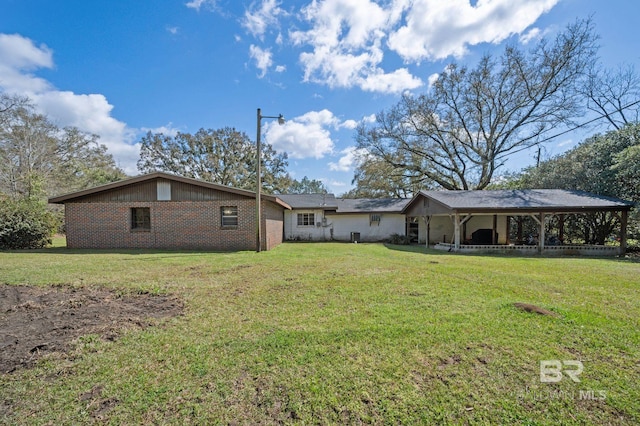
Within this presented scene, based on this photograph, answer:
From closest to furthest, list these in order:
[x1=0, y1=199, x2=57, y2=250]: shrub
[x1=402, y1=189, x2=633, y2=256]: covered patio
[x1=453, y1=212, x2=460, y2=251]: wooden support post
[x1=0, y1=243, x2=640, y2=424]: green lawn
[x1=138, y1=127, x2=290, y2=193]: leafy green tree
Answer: [x1=0, y1=243, x2=640, y2=424]: green lawn < [x1=402, y1=189, x2=633, y2=256]: covered patio < [x1=0, y1=199, x2=57, y2=250]: shrub < [x1=453, y1=212, x2=460, y2=251]: wooden support post < [x1=138, y1=127, x2=290, y2=193]: leafy green tree

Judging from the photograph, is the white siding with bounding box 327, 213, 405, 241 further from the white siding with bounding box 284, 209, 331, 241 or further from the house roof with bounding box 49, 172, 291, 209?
the house roof with bounding box 49, 172, 291, 209

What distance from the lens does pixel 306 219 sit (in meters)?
18.1

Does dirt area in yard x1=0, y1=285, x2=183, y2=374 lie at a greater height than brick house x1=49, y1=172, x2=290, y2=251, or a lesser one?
lesser

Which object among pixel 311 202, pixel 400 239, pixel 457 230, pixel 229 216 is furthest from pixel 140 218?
pixel 457 230

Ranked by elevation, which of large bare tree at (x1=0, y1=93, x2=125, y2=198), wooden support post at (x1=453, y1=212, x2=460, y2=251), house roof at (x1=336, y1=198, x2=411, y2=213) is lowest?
wooden support post at (x1=453, y1=212, x2=460, y2=251)

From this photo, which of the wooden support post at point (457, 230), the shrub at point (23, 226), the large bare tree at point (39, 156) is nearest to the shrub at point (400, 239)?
the wooden support post at point (457, 230)

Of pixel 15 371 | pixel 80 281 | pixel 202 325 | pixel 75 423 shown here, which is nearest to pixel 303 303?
pixel 202 325

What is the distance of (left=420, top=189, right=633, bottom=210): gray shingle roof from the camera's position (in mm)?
11508

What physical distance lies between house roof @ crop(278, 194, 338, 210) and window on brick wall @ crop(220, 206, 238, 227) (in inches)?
225

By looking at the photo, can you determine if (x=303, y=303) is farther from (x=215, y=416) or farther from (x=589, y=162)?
(x=589, y=162)

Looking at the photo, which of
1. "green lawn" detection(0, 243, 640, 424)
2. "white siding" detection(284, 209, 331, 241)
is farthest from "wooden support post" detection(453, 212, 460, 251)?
"white siding" detection(284, 209, 331, 241)

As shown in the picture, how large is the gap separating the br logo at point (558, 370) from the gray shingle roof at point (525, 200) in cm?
985

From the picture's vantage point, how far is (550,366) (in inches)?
106

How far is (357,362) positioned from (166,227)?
12.0 m
